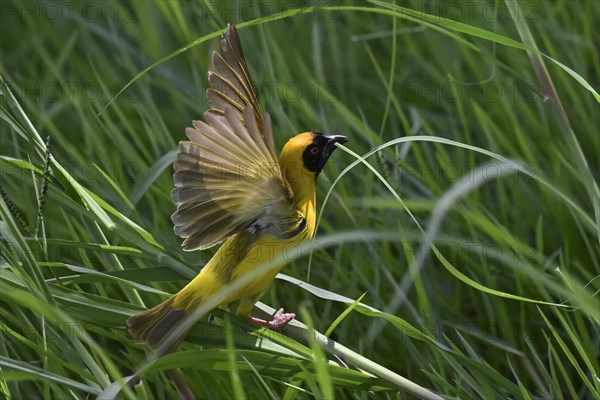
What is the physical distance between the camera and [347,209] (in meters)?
2.42

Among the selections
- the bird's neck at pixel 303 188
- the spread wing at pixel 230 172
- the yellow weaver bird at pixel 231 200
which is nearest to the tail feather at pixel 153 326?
the yellow weaver bird at pixel 231 200

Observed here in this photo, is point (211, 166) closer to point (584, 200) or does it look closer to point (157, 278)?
point (157, 278)

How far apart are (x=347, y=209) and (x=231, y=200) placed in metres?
0.67

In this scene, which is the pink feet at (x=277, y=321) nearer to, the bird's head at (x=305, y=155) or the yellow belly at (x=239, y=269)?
the yellow belly at (x=239, y=269)

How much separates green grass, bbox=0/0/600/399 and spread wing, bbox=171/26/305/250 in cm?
11

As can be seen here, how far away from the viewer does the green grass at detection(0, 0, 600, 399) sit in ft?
5.68

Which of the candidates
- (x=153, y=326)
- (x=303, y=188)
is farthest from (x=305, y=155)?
(x=153, y=326)

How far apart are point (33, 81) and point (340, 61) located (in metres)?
1.11

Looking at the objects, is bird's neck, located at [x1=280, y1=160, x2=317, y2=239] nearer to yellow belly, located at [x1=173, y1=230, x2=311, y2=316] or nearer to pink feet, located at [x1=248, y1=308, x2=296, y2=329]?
yellow belly, located at [x1=173, y1=230, x2=311, y2=316]

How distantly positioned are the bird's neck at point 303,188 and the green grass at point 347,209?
10cm

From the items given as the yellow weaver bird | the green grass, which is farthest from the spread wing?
the green grass

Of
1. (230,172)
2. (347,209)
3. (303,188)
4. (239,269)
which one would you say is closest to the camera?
(230,172)

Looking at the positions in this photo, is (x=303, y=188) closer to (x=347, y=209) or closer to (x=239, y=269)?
(x=239, y=269)

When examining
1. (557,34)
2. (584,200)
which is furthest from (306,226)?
(557,34)
